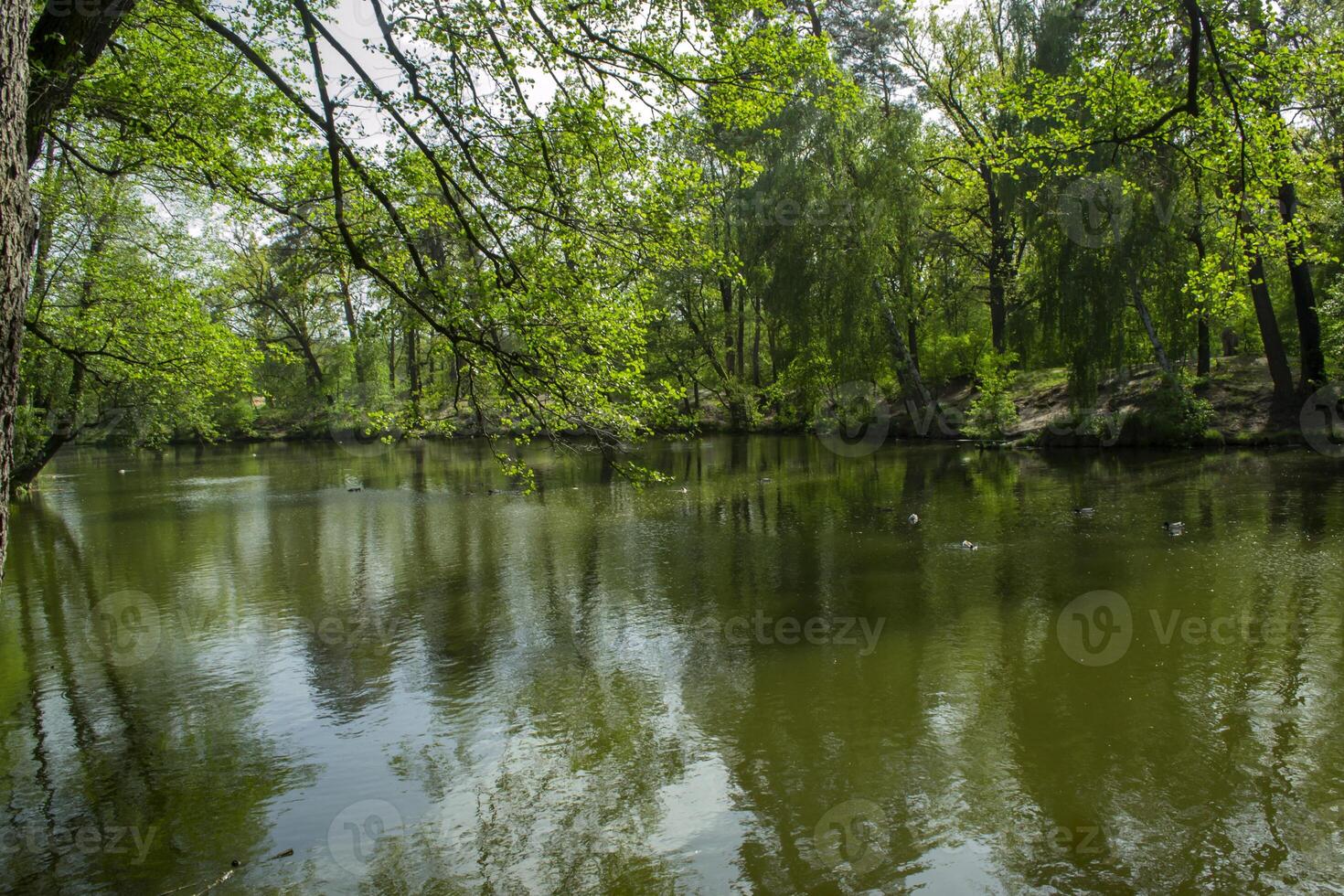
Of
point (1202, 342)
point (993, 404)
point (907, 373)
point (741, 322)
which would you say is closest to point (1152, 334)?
point (1202, 342)

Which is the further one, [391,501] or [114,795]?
[391,501]

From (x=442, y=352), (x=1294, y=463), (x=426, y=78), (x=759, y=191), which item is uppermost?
(x=759, y=191)

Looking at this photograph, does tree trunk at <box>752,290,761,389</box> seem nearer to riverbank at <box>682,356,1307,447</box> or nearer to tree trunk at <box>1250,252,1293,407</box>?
riverbank at <box>682,356,1307,447</box>

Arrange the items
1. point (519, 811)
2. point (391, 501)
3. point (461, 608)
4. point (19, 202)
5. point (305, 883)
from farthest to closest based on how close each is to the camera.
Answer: point (391, 501) → point (461, 608) → point (519, 811) → point (305, 883) → point (19, 202)

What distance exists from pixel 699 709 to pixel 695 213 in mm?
4759

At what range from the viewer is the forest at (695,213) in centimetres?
638

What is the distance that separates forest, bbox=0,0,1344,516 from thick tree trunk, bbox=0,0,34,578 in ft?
0.07

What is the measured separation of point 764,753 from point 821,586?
463 cm

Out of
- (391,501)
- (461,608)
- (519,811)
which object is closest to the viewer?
(519,811)

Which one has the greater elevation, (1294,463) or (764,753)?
(1294,463)

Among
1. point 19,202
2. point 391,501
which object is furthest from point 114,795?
point 391,501

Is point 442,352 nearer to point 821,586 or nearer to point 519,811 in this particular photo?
point 519,811

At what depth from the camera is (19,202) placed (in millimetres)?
3027

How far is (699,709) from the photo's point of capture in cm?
678
